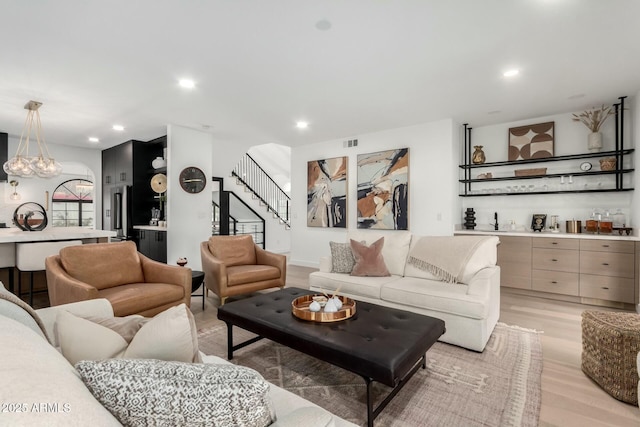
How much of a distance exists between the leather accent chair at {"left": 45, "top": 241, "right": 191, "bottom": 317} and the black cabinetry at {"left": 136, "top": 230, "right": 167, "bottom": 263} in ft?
7.06

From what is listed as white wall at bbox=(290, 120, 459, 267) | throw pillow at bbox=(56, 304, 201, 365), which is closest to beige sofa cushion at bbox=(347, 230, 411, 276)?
white wall at bbox=(290, 120, 459, 267)

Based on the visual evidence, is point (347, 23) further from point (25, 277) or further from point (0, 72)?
point (25, 277)

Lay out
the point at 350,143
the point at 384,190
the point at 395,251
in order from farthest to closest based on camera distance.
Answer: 1. the point at 350,143
2. the point at 384,190
3. the point at 395,251

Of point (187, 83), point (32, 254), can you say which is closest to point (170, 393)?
point (187, 83)

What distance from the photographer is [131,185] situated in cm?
607

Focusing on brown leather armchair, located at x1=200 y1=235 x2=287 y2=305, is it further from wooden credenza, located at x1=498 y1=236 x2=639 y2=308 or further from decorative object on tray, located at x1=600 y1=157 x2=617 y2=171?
decorative object on tray, located at x1=600 y1=157 x2=617 y2=171

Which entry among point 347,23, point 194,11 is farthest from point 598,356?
point 194,11

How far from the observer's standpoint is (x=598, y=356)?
6.79 feet

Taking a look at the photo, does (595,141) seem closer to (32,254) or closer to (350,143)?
(350,143)

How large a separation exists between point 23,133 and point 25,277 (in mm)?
3368

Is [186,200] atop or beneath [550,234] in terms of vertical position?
atop

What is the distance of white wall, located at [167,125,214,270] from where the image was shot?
527cm

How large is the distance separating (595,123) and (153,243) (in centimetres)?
702

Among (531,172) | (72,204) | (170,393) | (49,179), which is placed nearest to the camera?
(170,393)
